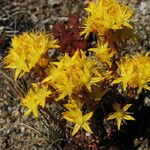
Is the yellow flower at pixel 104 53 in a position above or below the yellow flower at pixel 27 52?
below

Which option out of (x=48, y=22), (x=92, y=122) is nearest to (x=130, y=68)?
(x=92, y=122)

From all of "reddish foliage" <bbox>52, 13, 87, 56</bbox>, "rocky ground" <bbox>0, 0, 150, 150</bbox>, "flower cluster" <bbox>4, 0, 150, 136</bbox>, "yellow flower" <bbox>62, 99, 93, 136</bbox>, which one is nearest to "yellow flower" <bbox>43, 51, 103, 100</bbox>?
"flower cluster" <bbox>4, 0, 150, 136</bbox>

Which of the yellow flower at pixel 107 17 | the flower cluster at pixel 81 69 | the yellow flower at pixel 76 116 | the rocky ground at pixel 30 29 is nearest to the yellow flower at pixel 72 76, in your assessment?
the flower cluster at pixel 81 69

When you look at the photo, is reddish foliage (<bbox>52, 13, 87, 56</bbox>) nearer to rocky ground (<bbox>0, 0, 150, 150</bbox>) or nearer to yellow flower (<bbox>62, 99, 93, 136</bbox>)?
rocky ground (<bbox>0, 0, 150, 150</bbox>)

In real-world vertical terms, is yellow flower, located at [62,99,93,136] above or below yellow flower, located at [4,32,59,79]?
below

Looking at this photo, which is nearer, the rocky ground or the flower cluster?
the flower cluster

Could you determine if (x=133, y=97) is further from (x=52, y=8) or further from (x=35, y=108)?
(x=52, y=8)

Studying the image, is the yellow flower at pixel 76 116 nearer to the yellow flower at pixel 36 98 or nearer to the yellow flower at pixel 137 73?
the yellow flower at pixel 36 98
